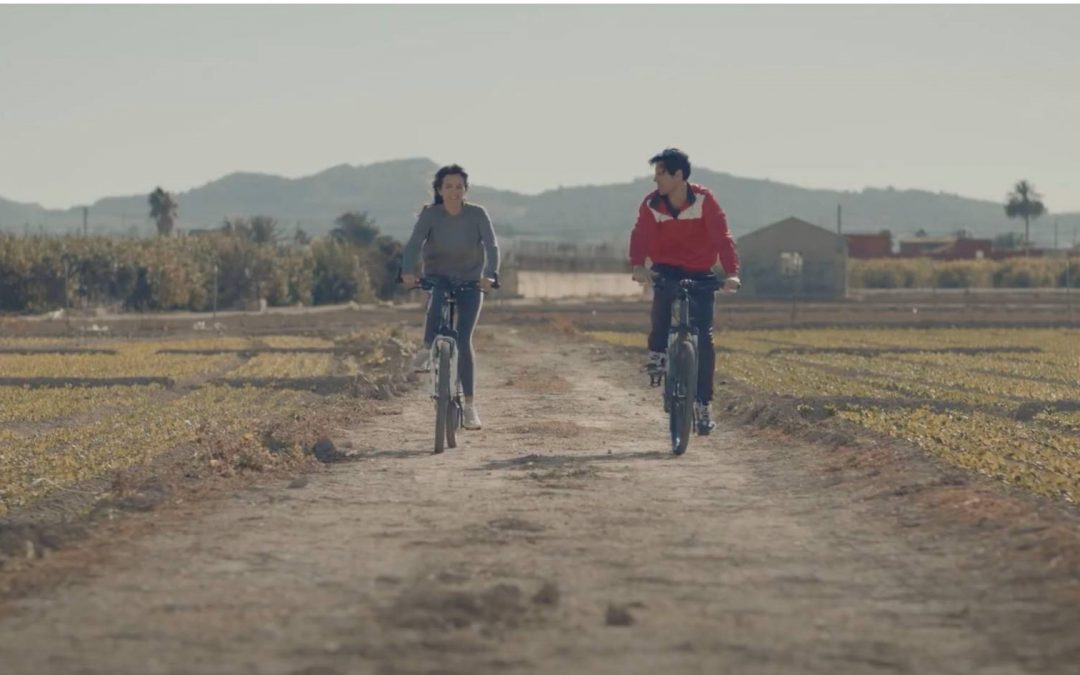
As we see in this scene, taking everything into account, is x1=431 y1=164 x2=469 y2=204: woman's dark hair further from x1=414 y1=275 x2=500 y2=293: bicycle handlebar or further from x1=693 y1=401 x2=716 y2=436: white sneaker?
x1=693 y1=401 x2=716 y2=436: white sneaker

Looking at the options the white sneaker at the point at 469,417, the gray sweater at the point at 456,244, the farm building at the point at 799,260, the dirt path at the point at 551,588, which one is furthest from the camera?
the farm building at the point at 799,260

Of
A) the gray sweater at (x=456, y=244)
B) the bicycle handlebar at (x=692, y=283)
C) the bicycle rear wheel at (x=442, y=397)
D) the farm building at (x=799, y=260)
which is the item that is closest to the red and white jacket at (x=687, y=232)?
the bicycle handlebar at (x=692, y=283)

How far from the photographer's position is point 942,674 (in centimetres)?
602

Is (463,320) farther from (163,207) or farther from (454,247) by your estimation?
(163,207)

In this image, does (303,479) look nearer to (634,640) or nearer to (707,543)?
(707,543)

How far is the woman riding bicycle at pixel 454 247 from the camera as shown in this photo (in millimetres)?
14242

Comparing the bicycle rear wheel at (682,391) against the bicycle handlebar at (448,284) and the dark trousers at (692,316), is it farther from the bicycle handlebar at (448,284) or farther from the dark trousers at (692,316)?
the bicycle handlebar at (448,284)

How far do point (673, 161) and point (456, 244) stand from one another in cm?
184

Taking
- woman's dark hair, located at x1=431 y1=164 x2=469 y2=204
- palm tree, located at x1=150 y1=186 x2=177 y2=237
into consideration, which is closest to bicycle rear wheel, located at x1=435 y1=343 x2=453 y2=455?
woman's dark hair, located at x1=431 y1=164 x2=469 y2=204

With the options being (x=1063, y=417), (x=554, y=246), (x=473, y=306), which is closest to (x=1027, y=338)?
(x=1063, y=417)

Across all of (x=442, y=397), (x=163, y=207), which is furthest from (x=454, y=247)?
(x=163, y=207)

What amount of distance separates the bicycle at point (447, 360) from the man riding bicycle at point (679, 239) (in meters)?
1.24

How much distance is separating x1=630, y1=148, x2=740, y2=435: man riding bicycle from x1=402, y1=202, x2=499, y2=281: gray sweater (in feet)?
3.82

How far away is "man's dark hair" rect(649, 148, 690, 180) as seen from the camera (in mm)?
13875
